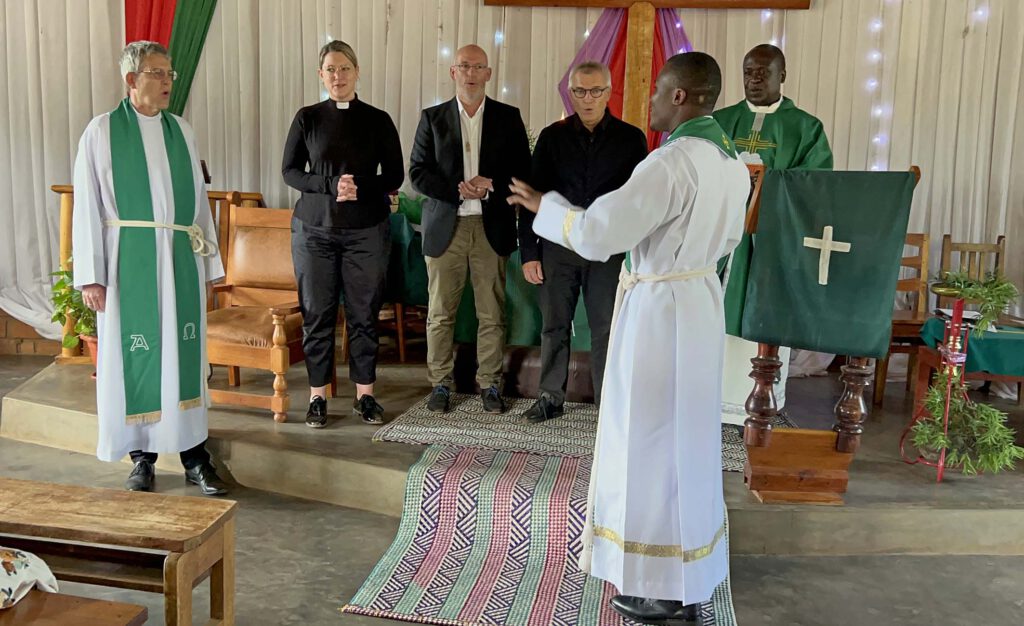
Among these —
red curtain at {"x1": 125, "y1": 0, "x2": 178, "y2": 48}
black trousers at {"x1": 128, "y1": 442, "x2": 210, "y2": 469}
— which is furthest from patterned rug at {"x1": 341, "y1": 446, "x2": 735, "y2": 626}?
red curtain at {"x1": 125, "y1": 0, "x2": 178, "y2": 48}

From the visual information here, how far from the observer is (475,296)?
411 centimetres

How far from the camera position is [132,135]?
328 cm

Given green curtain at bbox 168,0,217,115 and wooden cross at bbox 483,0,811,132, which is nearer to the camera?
wooden cross at bbox 483,0,811,132

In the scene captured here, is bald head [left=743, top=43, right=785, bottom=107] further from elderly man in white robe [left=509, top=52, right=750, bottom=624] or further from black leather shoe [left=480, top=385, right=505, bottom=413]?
black leather shoe [left=480, top=385, right=505, bottom=413]

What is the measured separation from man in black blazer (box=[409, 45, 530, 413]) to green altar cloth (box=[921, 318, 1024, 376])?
6.88ft

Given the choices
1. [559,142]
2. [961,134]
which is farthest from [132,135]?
[961,134]

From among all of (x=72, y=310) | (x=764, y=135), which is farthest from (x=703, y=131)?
(x=72, y=310)

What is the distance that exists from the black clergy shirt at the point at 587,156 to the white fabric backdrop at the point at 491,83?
2016mm

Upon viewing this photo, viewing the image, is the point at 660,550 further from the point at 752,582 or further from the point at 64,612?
the point at 64,612

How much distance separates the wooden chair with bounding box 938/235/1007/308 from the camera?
17.2 ft

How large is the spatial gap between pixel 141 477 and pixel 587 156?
2.22 meters

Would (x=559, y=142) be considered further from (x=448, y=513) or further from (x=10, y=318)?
(x=10, y=318)

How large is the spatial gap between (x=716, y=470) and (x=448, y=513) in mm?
1098

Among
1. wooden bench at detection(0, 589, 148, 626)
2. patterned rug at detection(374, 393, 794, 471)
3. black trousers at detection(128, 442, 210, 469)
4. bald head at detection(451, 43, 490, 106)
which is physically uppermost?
bald head at detection(451, 43, 490, 106)
